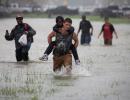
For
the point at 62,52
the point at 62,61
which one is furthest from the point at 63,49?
the point at 62,61

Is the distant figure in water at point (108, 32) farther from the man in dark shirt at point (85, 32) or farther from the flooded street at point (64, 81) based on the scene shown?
the flooded street at point (64, 81)

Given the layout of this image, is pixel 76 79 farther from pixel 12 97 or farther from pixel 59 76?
pixel 12 97

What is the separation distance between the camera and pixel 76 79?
48.0 ft

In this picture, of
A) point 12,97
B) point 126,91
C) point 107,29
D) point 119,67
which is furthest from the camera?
point 107,29

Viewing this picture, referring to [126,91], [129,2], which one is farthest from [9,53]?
[129,2]

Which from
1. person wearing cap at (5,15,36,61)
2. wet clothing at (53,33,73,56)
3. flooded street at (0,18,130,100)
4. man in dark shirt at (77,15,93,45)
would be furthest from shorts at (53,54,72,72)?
man in dark shirt at (77,15,93,45)

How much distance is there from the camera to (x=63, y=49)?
15281mm

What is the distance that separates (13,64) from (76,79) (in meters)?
3.63

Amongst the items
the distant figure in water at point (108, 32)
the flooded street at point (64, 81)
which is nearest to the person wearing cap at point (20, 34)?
the flooded street at point (64, 81)

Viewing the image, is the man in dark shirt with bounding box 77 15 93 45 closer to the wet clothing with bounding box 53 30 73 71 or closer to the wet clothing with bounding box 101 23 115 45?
the wet clothing with bounding box 101 23 115 45

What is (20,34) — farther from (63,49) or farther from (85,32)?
(85,32)

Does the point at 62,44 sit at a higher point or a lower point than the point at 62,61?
higher

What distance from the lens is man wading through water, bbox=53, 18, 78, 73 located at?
599 inches

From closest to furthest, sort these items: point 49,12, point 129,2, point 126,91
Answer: point 126,91
point 49,12
point 129,2
